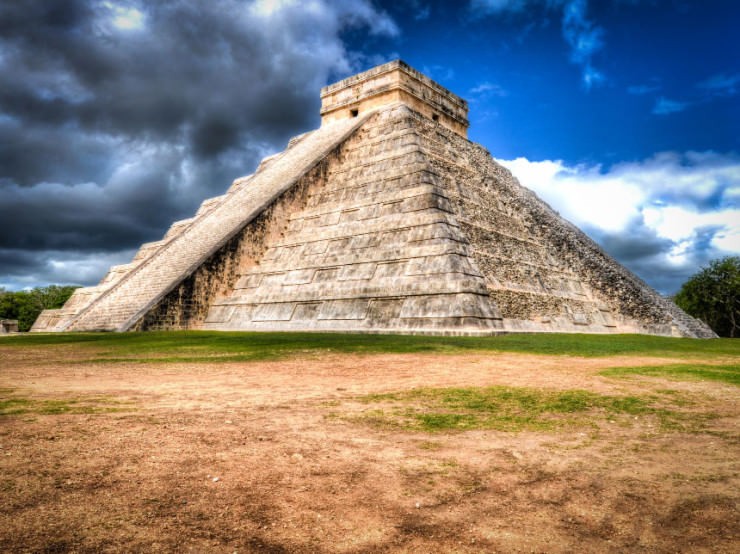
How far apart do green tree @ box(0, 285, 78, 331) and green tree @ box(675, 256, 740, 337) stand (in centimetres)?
5527

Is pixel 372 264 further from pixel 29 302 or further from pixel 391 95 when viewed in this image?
pixel 29 302

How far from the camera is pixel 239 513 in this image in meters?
2.40

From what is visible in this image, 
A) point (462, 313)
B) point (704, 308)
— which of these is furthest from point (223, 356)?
point (704, 308)

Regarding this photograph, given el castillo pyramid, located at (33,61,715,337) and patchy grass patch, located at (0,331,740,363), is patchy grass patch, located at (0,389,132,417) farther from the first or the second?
el castillo pyramid, located at (33,61,715,337)

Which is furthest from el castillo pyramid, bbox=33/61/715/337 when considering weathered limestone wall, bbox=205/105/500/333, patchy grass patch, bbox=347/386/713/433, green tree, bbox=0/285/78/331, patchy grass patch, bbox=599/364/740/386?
green tree, bbox=0/285/78/331

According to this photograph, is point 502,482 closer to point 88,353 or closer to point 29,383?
point 29,383

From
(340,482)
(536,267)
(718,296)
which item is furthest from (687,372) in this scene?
(718,296)

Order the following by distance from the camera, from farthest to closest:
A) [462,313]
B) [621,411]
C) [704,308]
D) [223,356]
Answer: [704,308] < [462,313] < [223,356] < [621,411]

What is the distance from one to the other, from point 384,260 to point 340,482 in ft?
33.9

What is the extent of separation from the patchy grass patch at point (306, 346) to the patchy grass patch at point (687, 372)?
1.70 m

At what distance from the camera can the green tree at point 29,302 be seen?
51188 mm

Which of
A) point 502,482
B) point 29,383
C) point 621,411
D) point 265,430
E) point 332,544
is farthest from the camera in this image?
point 29,383

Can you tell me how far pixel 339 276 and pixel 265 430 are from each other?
9.74 m

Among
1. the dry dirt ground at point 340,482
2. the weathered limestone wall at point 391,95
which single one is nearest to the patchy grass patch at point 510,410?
the dry dirt ground at point 340,482
